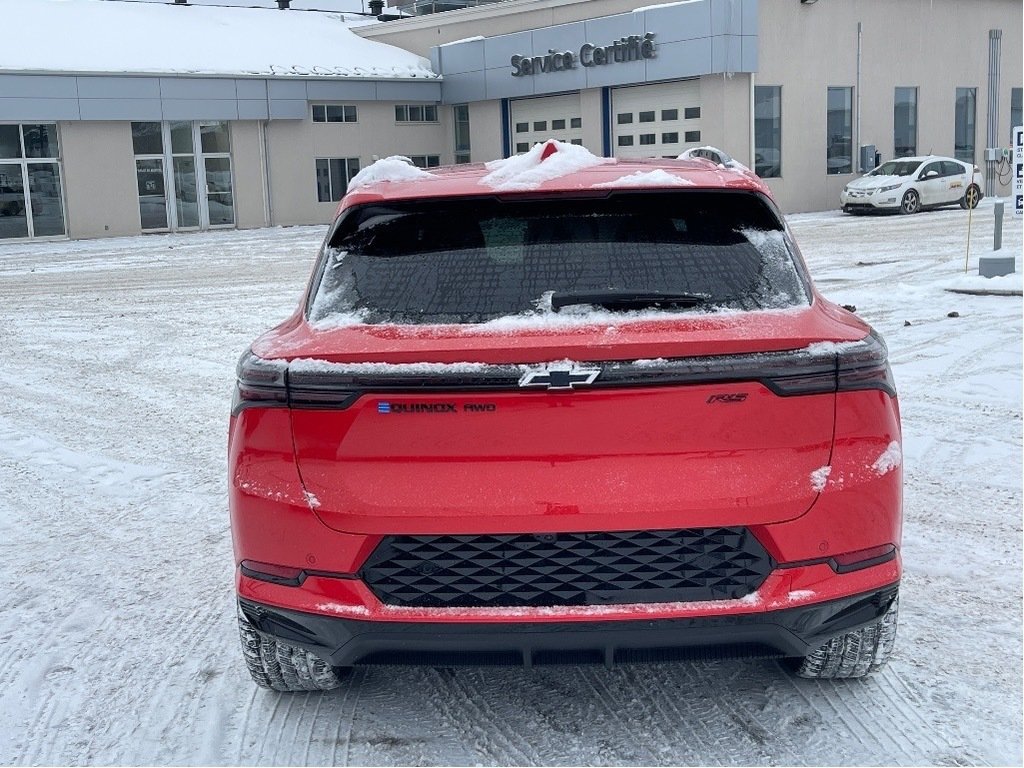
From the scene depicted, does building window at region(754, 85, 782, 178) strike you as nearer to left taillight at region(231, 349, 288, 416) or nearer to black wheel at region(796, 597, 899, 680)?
black wheel at region(796, 597, 899, 680)

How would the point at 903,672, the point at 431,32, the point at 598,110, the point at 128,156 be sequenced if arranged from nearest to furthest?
the point at 903,672, the point at 128,156, the point at 598,110, the point at 431,32

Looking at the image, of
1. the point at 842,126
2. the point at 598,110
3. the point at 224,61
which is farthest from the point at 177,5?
the point at 842,126

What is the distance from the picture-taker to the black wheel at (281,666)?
136 inches

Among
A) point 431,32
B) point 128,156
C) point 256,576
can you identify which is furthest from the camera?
point 431,32

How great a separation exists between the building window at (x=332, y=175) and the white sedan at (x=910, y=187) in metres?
16.5

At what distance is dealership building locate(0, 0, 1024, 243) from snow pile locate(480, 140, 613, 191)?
1175 inches

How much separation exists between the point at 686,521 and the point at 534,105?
120 feet

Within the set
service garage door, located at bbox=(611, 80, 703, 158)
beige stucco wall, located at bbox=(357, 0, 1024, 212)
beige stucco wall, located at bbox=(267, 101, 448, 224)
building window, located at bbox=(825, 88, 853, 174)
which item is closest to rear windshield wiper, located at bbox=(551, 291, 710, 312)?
beige stucco wall, located at bbox=(357, 0, 1024, 212)

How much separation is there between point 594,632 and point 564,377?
69 cm

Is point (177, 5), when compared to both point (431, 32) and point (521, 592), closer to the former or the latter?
point (431, 32)

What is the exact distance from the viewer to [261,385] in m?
3.11

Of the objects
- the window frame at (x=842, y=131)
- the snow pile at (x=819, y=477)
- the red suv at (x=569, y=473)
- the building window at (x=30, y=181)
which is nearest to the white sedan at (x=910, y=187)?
the window frame at (x=842, y=131)

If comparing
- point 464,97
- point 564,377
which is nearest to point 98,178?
point 464,97

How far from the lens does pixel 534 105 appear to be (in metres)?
38.2
